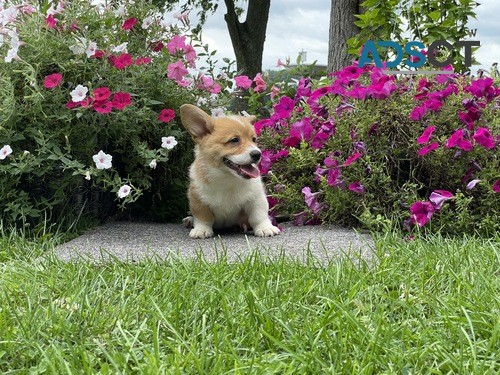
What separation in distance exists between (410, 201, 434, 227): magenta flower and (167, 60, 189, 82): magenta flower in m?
2.02

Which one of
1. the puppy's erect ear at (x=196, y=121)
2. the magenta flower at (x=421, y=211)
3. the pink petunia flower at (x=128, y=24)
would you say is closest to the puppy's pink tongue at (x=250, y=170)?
the puppy's erect ear at (x=196, y=121)

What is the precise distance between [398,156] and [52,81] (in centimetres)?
253

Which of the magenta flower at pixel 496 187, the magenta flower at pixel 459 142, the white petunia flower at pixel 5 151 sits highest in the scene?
the magenta flower at pixel 459 142

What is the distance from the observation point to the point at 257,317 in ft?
8.61

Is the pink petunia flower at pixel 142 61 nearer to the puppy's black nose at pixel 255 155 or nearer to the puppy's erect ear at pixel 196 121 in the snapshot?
the puppy's erect ear at pixel 196 121

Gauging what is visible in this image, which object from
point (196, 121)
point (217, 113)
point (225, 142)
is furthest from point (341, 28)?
point (225, 142)

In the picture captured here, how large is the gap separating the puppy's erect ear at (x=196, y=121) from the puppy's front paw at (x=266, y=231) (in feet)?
2.49

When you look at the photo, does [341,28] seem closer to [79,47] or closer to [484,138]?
Result: [484,138]

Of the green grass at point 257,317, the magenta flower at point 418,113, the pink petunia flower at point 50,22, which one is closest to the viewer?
the green grass at point 257,317

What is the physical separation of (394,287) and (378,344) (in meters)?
0.82

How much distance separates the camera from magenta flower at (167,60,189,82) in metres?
5.00

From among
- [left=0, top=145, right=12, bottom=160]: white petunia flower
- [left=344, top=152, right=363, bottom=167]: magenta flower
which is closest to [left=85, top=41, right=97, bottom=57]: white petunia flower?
[left=0, top=145, right=12, bottom=160]: white petunia flower

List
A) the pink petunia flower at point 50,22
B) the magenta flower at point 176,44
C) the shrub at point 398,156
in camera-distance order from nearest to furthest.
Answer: the shrub at point 398,156, the pink petunia flower at point 50,22, the magenta flower at point 176,44

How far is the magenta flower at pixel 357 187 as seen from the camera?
4.56 metres
